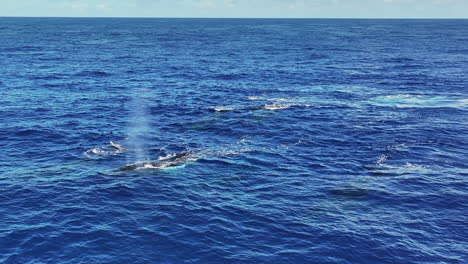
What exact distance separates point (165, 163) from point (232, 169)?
8.84m

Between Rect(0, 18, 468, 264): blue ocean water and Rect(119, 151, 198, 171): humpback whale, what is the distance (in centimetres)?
38

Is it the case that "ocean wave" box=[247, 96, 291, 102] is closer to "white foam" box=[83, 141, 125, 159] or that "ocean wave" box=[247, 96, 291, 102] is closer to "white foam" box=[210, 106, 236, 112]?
"white foam" box=[210, 106, 236, 112]

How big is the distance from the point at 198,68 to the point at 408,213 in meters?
97.1

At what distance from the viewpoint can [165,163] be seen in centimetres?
5947

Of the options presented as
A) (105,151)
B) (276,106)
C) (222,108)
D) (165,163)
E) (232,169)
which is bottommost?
(232,169)

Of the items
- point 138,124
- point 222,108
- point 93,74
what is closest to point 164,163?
point 138,124

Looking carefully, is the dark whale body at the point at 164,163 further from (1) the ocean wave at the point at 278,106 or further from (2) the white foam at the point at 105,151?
(1) the ocean wave at the point at 278,106

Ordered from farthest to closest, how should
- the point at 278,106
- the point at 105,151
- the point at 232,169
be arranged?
the point at 278,106 < the point at 105,151 < the point at 232,169

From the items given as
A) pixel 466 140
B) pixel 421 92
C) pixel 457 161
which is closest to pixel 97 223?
pixel 457 161

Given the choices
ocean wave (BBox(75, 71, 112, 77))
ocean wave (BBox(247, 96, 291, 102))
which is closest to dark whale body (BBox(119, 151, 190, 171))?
ocean wave (BBox(247, 96, 291, 102))

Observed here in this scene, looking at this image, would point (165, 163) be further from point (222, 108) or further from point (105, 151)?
point (222, 108)

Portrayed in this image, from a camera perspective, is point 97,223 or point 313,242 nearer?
point 313,242

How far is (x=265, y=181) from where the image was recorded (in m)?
55.6

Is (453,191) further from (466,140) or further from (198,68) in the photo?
(198,68)
